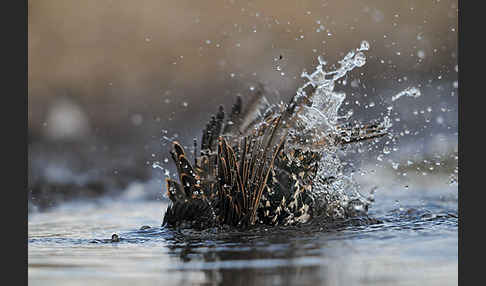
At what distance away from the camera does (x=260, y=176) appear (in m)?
6.21

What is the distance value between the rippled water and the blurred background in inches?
226

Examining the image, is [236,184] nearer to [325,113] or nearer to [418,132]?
[325,113]

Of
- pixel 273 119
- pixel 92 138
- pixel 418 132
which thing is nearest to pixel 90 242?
pixel 273 119

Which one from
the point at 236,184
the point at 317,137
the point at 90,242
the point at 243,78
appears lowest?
the point at 90,242

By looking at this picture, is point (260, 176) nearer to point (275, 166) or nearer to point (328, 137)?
point (275, 166)

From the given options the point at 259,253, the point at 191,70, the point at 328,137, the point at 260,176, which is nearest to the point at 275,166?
the point at 260,176

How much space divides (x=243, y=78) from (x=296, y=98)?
9764mm

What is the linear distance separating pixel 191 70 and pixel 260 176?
10.5 metres

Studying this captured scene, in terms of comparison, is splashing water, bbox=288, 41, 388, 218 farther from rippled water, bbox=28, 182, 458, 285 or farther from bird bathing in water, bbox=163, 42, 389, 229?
rippled water, bbox=28, 182, 458, 285

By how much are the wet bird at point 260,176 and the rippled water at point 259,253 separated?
Result: 0.65ft

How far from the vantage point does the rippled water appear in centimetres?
392

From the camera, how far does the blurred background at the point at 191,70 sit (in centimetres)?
1356

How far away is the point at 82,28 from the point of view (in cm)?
1664

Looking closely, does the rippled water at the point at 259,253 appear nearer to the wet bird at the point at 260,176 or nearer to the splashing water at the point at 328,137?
the wet bird at the point at 260,176
